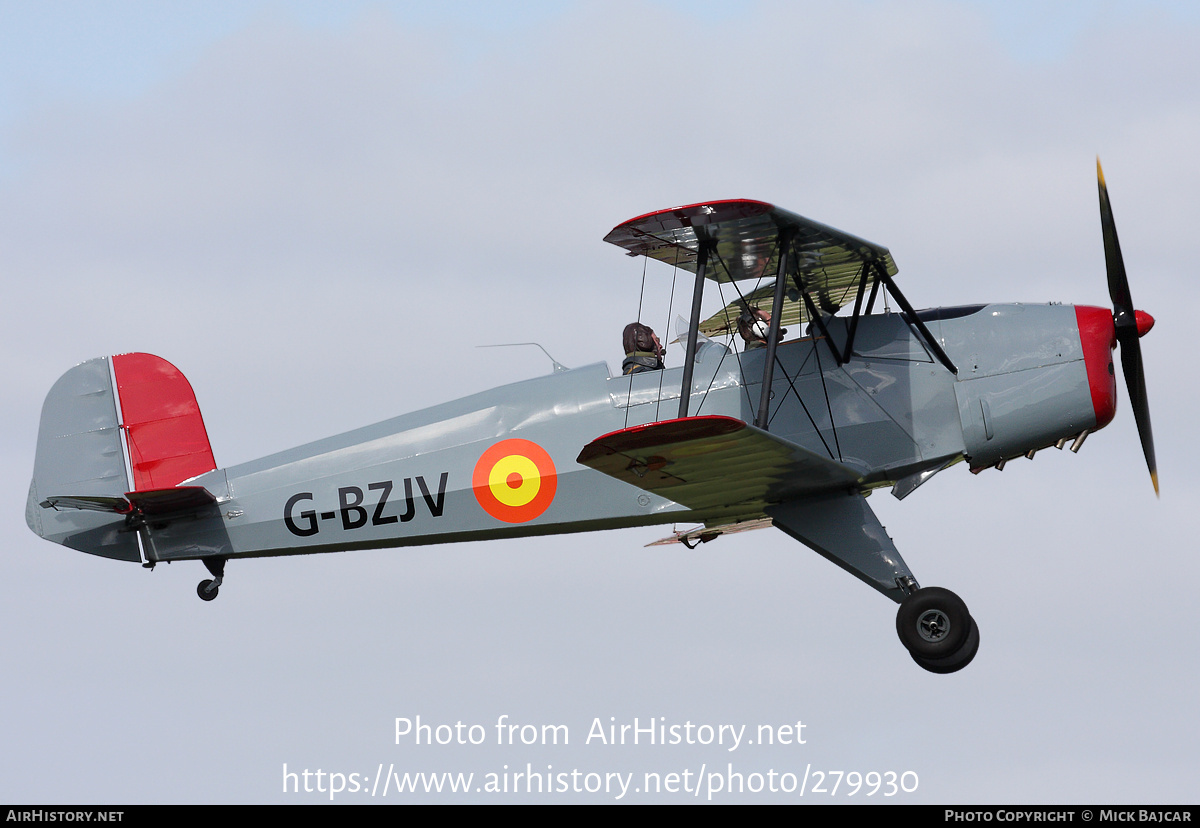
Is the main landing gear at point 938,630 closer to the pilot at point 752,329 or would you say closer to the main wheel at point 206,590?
the pilot at point 752,329

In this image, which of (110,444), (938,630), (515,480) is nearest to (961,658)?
(938,630)

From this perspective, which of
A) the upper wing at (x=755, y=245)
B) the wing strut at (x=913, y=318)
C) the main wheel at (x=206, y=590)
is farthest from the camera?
the main wheel at (x=206, y=590)

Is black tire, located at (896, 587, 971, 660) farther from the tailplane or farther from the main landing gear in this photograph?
the tailplane

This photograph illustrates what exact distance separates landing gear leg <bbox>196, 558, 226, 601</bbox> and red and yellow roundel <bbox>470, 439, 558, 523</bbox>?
226 centimetres

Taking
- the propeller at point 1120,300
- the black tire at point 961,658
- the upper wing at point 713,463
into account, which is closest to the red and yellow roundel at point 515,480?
the upper wing at point 713,463

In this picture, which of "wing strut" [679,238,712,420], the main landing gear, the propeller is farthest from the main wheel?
the propeller

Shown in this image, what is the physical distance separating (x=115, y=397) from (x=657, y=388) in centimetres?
461

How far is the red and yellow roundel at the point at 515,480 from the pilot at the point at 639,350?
90cm

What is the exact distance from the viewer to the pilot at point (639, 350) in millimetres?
10438

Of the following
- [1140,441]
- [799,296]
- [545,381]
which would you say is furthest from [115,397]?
[1140,441]

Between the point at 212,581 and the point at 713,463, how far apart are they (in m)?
4.36

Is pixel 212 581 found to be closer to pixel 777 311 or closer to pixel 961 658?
pixel 777 311

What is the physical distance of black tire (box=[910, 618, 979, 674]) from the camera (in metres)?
9.61
